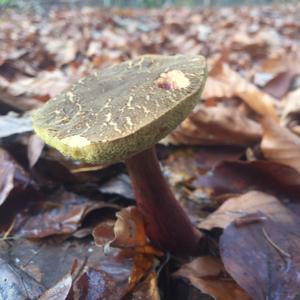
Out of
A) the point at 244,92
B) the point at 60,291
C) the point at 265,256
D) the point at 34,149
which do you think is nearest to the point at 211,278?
the point at 265,256

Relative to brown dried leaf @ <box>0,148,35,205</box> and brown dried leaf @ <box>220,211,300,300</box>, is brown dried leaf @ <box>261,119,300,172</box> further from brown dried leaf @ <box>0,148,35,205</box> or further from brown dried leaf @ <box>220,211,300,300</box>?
brown dried leaf @ <box>0,148,35,205</box>

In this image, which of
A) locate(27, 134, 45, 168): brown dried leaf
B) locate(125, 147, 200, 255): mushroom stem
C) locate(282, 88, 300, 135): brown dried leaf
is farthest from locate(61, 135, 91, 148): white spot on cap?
locate(282, 88, 300, 135): brown dried leaf

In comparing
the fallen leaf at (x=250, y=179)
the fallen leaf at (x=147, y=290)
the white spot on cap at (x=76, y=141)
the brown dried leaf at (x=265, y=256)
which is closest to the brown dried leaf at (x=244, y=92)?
the fallen leaf at (x=250, y=179)

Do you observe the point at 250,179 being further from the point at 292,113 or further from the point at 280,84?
the point at 280,84

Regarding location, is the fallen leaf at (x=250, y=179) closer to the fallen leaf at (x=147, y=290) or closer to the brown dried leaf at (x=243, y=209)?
the brown dried leaf at (x=243, y=209)

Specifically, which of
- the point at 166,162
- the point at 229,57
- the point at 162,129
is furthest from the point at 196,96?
the point at 229,57

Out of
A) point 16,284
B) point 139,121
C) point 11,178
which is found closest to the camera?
point 139,121

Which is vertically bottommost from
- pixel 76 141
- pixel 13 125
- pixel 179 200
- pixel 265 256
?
pixel 179 200
